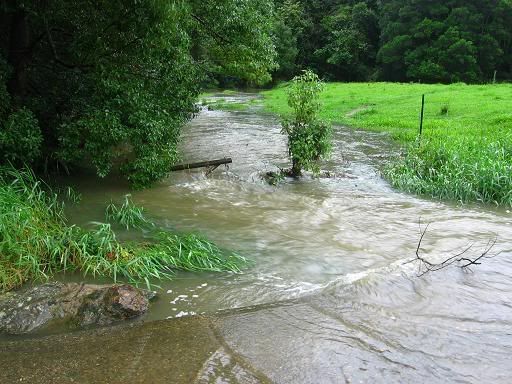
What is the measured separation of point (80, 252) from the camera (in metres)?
7.06

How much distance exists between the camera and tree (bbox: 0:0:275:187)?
32.2 feet

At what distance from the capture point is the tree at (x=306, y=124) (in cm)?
1326

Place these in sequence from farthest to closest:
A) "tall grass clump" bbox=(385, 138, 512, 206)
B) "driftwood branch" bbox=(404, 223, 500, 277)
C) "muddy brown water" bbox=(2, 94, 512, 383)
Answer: "tall grass clump" bbox=(385, 138, 512, 206) < "driftwood branch" bbox=(404, 223, 500, 277) < "muddy brown water" bbox=(2, 94, 512, 383)

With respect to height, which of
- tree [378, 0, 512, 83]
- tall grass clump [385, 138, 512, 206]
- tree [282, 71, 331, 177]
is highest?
tree [378, 0, 512, 83]

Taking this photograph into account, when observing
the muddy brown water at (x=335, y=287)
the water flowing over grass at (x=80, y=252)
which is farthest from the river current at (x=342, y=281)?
the water flowing over grass at (x=80, y=252)

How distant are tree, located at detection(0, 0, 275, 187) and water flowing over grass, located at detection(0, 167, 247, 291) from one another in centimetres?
231

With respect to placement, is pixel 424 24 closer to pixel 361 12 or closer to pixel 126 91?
pixel 361 12

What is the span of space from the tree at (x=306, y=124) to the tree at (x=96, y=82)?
9.35 ft

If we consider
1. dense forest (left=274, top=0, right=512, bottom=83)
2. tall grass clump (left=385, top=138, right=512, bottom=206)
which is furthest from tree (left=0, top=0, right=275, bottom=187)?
dense forest (left=274, top=0, right=512, bottom=83)

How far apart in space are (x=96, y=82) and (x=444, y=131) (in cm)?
1306

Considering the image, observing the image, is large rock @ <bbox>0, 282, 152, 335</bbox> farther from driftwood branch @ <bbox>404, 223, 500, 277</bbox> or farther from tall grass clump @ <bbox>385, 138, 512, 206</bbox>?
tall grass clump @ <bbox>385, 138, 512, 206</bbox>

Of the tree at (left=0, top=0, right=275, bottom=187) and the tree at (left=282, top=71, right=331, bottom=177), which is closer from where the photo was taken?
the tree at (left=0, top=0, right=275, bottom=187)

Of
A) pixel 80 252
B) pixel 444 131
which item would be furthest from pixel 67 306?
pixel 444 131

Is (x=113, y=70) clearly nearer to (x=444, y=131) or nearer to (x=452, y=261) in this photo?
(x=452, y=261)
